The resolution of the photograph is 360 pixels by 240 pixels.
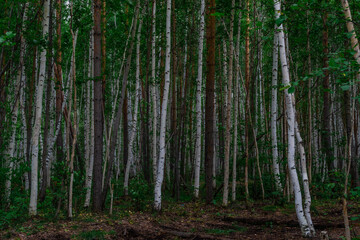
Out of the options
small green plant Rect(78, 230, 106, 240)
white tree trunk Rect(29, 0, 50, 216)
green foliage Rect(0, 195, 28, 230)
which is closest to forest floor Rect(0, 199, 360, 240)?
small green plant Rect(78, 230, 106, 240)

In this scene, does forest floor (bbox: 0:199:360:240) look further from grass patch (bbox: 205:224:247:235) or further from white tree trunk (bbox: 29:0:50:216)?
white tree trunk (bbox: 29:0:50:216)

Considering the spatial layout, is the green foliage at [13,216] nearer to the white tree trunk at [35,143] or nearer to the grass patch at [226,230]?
the white tree trunk at [35,143]

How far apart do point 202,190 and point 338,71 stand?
10.9 metres

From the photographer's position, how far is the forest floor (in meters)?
6.11

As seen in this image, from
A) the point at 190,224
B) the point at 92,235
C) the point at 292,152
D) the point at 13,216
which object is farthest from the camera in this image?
the point at 190,224

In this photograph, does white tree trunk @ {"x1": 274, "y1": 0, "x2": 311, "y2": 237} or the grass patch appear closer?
white tree trunk @ {"x1": 274, "y1": 0, "x2": 311, "y2": 237}

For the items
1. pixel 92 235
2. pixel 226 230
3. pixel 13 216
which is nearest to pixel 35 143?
pixel 13 216

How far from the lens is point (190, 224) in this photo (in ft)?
24.6

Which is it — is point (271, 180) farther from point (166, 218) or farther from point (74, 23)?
point (74, 23)

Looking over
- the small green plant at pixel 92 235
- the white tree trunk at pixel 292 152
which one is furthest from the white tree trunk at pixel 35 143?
the white tree trunk at pixel 292 152

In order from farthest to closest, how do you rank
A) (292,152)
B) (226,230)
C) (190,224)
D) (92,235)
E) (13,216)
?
(190,224), (13,216), (226,230), (292,152), (92,235)

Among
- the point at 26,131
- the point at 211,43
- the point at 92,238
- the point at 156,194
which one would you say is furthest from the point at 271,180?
the point at 26,131

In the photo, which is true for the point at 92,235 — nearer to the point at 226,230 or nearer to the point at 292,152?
the point at 226,230

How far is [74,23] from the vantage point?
7930mm
